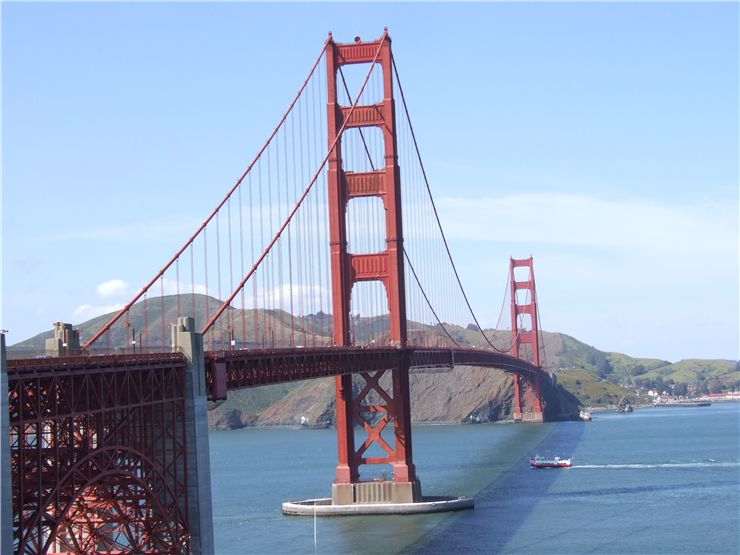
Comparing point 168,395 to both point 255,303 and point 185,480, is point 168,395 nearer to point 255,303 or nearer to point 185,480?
point 185,480

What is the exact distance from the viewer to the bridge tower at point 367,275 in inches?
2250

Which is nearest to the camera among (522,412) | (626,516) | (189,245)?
(189,245)

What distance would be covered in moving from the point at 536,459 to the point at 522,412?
2681 inches

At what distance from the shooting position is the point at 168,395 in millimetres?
33312

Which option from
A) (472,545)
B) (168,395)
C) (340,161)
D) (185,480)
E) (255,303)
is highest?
(340,161)

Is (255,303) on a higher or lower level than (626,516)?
higher

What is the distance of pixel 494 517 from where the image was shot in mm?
55500

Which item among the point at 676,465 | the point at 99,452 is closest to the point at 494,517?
the point at 676,465

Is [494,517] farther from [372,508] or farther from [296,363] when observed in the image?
→ [296,363]

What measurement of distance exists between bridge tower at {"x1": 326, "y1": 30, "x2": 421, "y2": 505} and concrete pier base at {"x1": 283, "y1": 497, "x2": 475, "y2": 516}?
0.47m

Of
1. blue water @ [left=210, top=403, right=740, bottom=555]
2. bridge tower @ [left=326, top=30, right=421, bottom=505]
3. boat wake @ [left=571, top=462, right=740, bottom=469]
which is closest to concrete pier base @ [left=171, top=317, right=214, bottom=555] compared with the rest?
blue water @ [left=210, top=403, right=740, bottom=555]

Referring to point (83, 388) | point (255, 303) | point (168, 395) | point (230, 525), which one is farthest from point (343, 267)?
point (83, 388)

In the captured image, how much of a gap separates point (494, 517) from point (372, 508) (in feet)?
17.2

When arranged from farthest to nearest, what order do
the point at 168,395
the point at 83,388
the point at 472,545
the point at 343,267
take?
1. the point at 343,267
2. the point at 472,545
3. the point at 168,395
4. the point at 83,388
